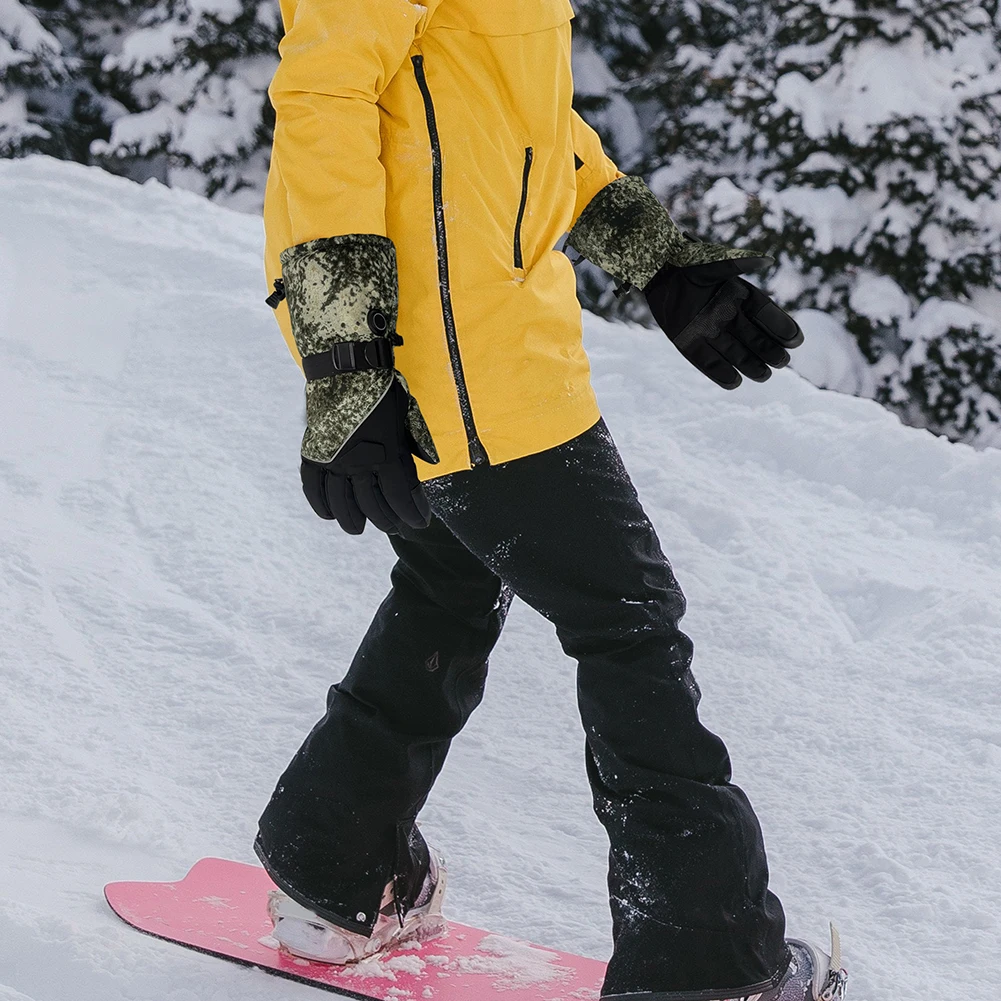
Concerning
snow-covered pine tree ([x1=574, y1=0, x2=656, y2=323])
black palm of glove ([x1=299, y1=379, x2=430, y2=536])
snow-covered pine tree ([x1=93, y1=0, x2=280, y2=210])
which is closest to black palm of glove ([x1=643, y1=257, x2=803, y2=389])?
black palm of glove ([x1=299, y1=379, x2=430, y2=536])

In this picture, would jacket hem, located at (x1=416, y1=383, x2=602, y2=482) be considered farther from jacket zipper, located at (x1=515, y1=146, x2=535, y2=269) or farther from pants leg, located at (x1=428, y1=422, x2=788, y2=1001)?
jacket zipper, located at (x1=515, y1=146, x2=535, y2=269)

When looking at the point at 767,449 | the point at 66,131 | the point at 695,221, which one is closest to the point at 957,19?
the point at 695,221

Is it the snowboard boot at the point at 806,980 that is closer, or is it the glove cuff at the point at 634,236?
the snowboard boot at the point at 806,980

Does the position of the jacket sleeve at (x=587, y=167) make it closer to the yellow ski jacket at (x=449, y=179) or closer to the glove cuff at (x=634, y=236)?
the glove cuff at (x=634, y=236)

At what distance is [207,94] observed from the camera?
1143cm

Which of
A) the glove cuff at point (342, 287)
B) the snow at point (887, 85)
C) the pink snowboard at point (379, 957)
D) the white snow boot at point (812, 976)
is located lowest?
the pink snowboard at point (379, 957)

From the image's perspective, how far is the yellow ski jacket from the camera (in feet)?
4.81

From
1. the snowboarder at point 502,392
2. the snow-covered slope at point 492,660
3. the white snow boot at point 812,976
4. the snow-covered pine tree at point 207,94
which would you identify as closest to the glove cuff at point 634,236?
the snowboarder at point 502,392

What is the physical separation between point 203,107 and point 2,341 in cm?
793

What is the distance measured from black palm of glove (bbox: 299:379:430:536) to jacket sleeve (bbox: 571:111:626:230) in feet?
2.02

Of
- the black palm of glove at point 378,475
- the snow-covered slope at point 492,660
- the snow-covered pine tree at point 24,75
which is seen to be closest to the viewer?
the black palm of glove at point 378,475

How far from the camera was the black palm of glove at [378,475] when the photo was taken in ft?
4.71

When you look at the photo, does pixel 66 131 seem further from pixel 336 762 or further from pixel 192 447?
pixel 336 762

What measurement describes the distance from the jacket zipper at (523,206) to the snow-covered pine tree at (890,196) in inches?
292
